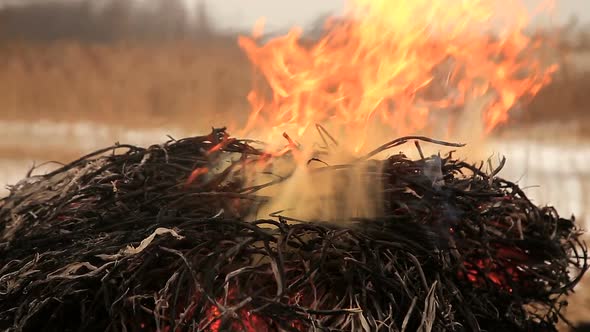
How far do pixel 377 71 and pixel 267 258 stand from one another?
0.85ft

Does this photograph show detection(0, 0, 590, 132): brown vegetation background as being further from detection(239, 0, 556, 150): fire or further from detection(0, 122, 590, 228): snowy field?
detection(239, 0, 556, 150): fire

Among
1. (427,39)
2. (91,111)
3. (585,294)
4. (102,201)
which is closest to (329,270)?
(102,201)

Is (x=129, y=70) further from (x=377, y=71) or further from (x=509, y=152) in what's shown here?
(x=377, y=71)

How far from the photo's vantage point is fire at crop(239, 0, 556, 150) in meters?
0.64

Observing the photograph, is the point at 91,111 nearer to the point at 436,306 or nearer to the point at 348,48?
the point at 348,48

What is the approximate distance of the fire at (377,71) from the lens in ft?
2.08

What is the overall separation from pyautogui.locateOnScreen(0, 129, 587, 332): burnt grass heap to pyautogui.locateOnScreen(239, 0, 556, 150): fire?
0.09 meters

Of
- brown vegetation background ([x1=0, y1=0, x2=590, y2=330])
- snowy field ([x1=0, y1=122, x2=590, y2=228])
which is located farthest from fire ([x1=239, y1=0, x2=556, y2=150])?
brown vegetation background ([x1=0, y1=0, x2=590, y2=330])

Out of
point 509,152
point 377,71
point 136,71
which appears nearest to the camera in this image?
point 377,71

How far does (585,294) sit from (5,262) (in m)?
0.93

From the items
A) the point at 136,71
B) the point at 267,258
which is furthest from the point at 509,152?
the point at 267,258

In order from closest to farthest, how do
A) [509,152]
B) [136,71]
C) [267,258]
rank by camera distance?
[267,258]
[509,152]
[136,71]

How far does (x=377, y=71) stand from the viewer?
64 centimetres

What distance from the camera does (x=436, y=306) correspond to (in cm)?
45
